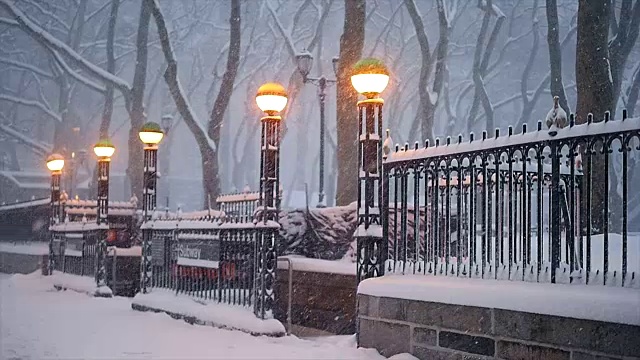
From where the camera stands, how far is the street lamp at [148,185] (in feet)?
42.5

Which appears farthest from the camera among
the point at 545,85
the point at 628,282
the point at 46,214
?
the point at 545,85

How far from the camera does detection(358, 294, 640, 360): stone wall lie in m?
5.62

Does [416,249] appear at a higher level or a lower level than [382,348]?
higher

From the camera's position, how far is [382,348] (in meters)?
7.83

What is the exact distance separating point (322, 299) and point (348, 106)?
6.00m

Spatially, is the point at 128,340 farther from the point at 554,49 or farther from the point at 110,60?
the point at 110,60

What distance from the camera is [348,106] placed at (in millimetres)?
16344

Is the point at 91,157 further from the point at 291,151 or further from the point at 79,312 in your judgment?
the point at 79,312

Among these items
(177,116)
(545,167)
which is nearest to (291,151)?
(177,116)

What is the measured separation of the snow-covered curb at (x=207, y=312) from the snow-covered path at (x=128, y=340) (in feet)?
0.49

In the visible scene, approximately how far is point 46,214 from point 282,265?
1581cm

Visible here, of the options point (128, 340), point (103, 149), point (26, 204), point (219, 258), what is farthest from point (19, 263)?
point (128, 340)

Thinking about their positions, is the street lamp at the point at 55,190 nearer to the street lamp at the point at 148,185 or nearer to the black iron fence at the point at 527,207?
the street lamp at the point at 148,185

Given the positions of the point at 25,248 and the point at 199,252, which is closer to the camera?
the point at 199,252
